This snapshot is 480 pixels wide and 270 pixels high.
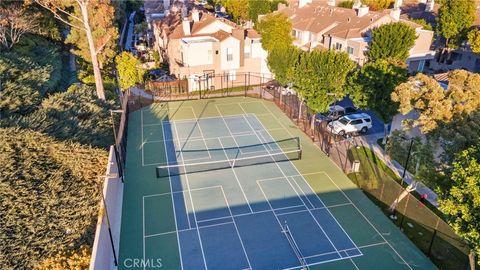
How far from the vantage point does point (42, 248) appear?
44.3 feet

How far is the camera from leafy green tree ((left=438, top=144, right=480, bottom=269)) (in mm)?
10891

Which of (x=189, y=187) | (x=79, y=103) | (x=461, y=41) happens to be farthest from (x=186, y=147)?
(x=461, y=41)

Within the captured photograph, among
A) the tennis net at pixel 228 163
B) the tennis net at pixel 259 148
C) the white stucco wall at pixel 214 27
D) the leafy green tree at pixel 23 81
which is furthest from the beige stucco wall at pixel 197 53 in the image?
the tennis net at pixel 228 163

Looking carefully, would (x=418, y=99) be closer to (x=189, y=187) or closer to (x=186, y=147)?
(x=189, y=187)

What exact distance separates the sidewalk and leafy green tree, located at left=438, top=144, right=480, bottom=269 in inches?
321

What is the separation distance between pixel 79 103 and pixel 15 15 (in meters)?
14.9

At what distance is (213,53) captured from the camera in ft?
121

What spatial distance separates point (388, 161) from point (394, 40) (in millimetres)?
15128

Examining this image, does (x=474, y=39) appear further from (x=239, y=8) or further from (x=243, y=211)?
(x=239, y=8)

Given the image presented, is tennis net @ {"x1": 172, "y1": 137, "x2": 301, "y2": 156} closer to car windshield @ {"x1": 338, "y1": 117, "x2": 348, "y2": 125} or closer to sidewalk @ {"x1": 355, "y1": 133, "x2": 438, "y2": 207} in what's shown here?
car windshield @ {"x1": 338, "y1": 117, "x2": 348, "y2": 125}

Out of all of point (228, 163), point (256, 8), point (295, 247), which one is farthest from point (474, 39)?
point (295, 247)

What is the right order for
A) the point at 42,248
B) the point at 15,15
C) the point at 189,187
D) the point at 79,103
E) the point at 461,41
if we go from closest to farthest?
1. the point at 42,248
2. the point at 189,187
3. the point at 79,103
4. the point at 15,15
5. the point at 461,41

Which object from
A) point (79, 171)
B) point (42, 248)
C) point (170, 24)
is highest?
point (170, 24)

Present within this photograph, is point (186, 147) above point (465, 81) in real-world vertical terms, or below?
below
